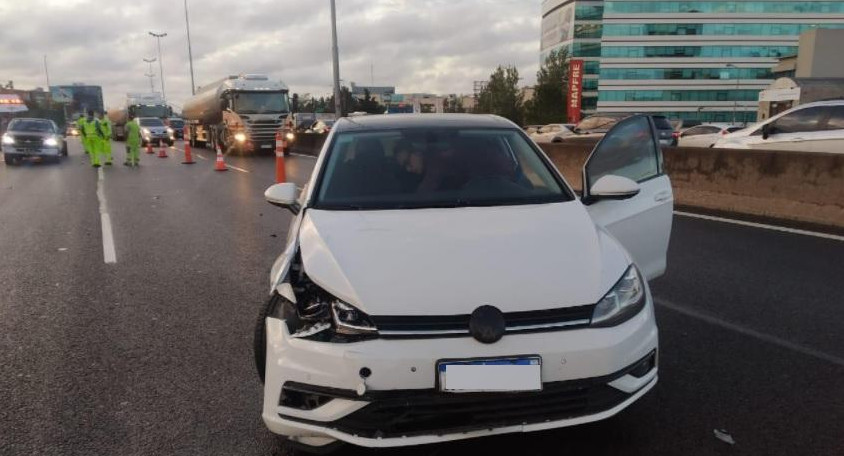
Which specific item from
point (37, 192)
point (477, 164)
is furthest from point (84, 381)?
point (37, 192)

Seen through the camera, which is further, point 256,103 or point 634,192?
point 256,103

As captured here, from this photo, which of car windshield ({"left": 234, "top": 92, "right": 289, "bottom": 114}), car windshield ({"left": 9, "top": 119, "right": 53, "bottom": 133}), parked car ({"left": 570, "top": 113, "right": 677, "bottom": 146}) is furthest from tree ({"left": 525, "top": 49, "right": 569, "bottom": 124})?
car windshield ({"left": 9, "top": 119, "right": 53, "bottom": 133})

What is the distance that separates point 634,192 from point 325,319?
6.80 feet

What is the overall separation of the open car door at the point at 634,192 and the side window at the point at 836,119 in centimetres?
691

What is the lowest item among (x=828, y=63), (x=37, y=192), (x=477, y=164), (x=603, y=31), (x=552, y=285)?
(x=37, y=192)

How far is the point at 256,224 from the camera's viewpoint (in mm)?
8492

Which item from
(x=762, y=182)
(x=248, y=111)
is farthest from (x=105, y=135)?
(x=762, y=182)

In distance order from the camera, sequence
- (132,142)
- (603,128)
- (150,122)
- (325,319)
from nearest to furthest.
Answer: (325,319), (132,142), (603,128), (150,122)

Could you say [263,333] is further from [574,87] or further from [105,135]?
[574,87]

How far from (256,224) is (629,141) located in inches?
219

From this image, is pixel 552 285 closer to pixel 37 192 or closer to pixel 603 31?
pixel 37 192

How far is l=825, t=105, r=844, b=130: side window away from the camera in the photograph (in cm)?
952

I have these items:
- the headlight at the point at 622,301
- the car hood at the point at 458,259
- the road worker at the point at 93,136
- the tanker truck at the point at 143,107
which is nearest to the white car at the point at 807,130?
the car hood at the point at 458,259

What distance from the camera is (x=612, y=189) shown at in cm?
358
